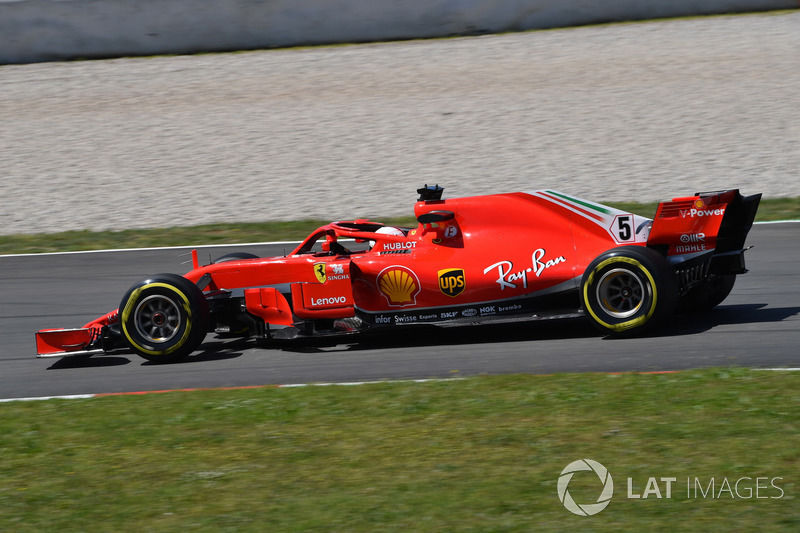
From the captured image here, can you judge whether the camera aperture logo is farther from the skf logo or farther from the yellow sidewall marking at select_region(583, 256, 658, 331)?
the skf logo

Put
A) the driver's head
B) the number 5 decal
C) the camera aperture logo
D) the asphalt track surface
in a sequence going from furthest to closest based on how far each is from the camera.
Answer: the driver's head < the number 5 decal < the asphalt track surface < the camera aperture logo

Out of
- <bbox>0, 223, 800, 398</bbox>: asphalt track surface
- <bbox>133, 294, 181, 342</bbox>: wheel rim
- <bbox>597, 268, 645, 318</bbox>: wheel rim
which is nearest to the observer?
<bbox>0, 223, 800, 398</bbox>: asphalt track surface

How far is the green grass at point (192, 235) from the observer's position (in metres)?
14.0

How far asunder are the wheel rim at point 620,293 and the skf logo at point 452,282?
49.5 inches

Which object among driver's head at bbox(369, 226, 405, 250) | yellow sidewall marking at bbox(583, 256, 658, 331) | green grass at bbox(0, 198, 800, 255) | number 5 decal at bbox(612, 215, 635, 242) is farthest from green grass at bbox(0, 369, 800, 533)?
green grass at bbox(0, 198, 800, 255)

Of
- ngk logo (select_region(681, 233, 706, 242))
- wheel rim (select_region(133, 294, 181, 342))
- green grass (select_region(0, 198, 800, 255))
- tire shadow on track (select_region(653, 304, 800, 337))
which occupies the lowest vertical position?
tire shadow on track (select_region(653, 304, 800, 337))

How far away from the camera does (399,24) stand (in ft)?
75.6

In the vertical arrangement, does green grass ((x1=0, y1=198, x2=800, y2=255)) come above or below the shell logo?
above

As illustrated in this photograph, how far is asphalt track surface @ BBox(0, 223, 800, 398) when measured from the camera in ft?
25.5

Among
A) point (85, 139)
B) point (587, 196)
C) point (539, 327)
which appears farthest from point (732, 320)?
point (85, 139)

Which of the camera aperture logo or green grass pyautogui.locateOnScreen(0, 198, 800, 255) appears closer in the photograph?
the camera aperture logo

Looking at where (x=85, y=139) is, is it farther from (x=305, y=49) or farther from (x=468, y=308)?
(x=468, y=308)

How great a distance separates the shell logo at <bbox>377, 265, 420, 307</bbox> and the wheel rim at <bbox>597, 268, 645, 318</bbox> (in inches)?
66.6

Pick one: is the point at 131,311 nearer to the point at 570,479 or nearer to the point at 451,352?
the point at 451,352
